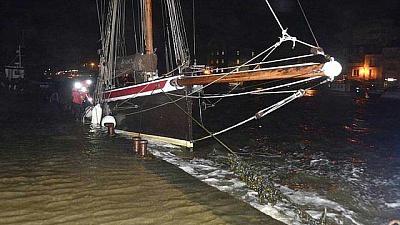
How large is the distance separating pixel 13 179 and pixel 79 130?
811 cm

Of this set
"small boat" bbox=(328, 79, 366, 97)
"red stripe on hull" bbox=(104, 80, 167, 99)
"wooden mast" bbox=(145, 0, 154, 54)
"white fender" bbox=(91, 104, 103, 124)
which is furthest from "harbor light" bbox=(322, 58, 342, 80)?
"small boat" bbox=(328, 79, 366, 97)

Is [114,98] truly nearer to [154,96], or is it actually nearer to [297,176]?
[154,96]

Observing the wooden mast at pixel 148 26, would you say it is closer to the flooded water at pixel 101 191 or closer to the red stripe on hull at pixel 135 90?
the red stripe on hull at pixel 135 90

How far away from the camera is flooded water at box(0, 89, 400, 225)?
6621 mm

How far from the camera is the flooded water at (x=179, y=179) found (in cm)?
662

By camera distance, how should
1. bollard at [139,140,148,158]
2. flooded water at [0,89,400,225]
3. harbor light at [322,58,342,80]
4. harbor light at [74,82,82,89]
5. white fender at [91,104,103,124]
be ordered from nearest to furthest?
flooded water at [0,89,400,225] < harbor light at [322,58,342,80] < bollard at [139,140,148,158] < white fender at [91,104,103,124] < harbor light at [74,82,82,89]

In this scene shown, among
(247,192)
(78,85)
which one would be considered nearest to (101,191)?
(247,192)

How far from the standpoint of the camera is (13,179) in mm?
8000

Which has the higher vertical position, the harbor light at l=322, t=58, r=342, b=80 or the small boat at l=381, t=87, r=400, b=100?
the harbor light at l=322, t=58, r=342, b=80

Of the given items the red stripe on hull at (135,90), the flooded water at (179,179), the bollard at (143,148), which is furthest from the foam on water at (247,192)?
the red stripe on hull at (135,90)

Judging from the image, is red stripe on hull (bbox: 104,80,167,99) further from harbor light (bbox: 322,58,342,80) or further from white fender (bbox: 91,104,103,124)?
harbor light (bbox: 322,58,342,80)

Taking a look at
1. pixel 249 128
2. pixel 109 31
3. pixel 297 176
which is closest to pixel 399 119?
pixel 249 128

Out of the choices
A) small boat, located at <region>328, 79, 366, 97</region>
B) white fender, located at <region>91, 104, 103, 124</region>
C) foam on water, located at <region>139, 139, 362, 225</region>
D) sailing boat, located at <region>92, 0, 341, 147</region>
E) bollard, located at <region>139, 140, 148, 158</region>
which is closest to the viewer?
foam on water, located at <region>139, 139, 362, 225</region>

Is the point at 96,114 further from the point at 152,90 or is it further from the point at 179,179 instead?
the point at 179,179
